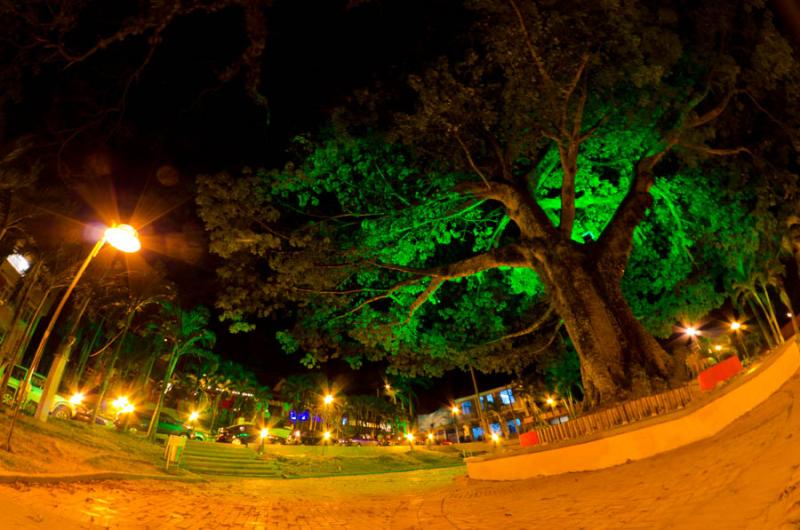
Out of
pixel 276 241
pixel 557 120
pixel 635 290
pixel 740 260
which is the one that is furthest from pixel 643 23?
pixel 276 241

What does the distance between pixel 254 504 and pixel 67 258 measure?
12.6 meters

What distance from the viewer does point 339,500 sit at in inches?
299

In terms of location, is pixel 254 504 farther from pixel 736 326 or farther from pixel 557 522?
pixel 736 326

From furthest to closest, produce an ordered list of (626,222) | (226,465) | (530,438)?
1. (226,465)
2. (626,222)
3. (530,438)

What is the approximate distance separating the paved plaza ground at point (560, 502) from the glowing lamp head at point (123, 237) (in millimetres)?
3829

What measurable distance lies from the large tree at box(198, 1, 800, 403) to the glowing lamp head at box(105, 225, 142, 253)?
3152 millimetres

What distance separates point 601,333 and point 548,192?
8.22 metres

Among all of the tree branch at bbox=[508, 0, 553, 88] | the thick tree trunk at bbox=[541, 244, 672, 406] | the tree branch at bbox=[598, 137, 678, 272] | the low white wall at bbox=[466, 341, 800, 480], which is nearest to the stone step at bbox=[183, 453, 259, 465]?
the low white wall at bbox=[466, 341, 800, 480]

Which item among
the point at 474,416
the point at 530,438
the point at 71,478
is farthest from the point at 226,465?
the point at 474,416

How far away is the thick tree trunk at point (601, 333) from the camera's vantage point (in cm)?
757

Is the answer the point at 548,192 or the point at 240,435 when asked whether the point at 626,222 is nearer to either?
the point at 548,192

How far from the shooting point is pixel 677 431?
224 inches

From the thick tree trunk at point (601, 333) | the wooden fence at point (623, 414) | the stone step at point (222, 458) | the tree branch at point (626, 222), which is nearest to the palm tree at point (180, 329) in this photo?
the stone step at point (222, 458)

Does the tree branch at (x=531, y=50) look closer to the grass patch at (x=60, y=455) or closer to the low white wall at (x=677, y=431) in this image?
the low white wall at (x=677, y=431)
